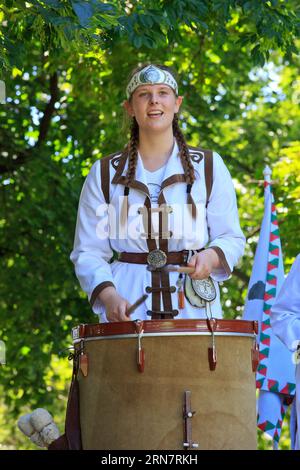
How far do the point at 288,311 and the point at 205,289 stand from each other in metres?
0.39

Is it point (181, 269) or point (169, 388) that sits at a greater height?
point (181, 269)

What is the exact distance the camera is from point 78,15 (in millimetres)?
5211

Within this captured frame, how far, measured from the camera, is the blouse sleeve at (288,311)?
468 cm

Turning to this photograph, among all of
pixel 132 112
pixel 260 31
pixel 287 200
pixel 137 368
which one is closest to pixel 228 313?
pixel 287 200

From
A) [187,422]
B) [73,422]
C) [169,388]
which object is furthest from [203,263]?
[73,422]

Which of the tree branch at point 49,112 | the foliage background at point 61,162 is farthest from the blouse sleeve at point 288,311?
the tree branch at point 49,112

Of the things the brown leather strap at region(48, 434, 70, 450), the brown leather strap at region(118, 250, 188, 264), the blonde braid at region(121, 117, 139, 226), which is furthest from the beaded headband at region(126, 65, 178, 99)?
the brown leather strap at region(48, 434, 70, 450)

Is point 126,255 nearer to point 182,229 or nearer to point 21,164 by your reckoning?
point 182,229

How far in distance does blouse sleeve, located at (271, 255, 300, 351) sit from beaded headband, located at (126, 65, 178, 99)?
105 centimetres

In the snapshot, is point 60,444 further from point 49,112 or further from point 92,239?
point 49,112

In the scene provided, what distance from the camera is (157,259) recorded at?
476 cm

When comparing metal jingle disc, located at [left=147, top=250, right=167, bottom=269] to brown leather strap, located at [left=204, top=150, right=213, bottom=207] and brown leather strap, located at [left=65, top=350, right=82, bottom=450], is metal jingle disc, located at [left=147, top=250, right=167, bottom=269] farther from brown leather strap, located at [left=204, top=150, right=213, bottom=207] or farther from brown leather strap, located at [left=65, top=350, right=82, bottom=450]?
brown leather strap, located at [left=65, top=350, right=82, bottom=450]

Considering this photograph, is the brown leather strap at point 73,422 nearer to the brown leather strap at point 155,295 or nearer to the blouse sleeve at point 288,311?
the brown leather strap at point 155,295

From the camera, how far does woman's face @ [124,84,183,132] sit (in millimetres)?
5016
